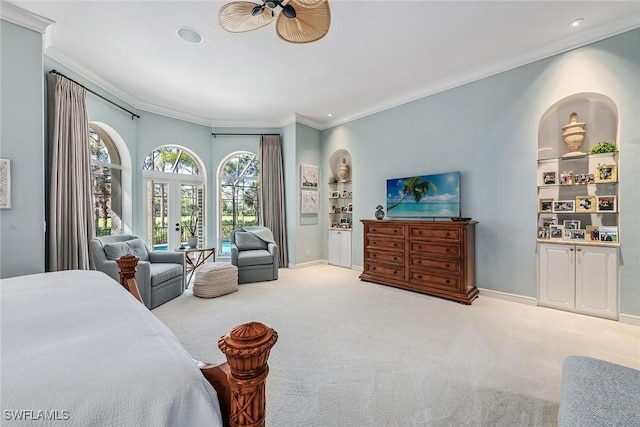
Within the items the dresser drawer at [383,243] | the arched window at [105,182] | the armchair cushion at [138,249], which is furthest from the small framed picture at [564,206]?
the arched window at [105,182]

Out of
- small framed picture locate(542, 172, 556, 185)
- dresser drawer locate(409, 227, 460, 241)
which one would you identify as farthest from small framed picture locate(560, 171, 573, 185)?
dresser drawer locate(409, 227, 460, 241)

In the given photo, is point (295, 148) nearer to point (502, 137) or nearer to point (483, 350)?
point (502, 137)

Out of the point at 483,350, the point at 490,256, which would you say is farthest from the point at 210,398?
the point at 490,256

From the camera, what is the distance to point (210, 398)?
2.45 feet

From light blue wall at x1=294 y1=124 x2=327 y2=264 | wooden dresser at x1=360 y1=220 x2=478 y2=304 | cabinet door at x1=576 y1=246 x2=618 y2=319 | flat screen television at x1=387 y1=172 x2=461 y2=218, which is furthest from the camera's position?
light blue wall at x1=294 y1=124 x2=327 y2=264

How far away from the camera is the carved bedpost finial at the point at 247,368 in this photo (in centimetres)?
70

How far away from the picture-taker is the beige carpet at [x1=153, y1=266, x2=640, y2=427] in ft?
5.30

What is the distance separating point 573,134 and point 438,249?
6.58 feet

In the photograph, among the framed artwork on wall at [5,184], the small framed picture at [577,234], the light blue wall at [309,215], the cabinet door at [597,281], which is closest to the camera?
the framed artwork on wall at [5,184]

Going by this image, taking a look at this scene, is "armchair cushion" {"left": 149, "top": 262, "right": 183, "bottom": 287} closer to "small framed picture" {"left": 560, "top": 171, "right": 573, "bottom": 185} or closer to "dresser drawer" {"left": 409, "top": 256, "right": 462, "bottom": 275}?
"dresser drawer" {"left": 409, "top": 256, "right": 462, "bottom": 275}

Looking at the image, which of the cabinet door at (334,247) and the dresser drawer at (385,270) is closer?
the dresser drawer at (385,270)

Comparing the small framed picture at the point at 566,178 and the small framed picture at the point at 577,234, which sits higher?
the small framed picture at the point at 566,178

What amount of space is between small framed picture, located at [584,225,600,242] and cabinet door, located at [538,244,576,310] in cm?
21

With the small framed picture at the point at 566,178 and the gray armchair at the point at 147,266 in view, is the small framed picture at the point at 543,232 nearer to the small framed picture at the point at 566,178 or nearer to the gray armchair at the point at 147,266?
the small framed picture at the point at 566,178
